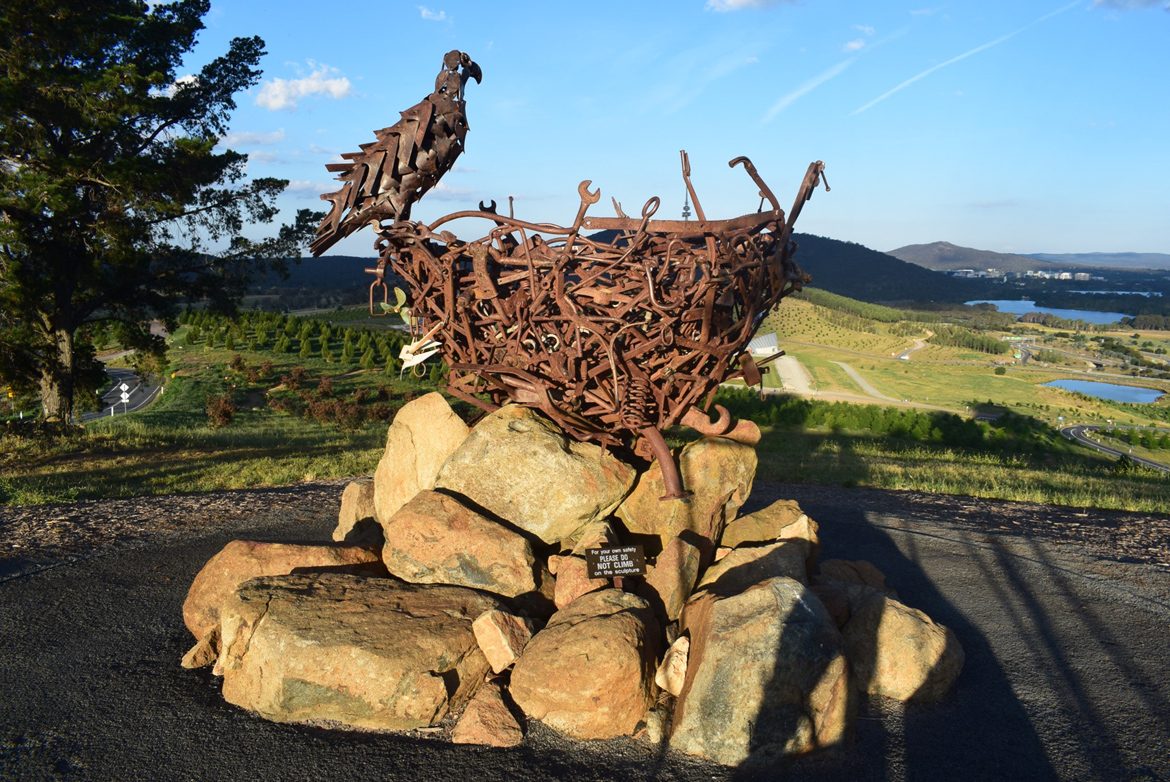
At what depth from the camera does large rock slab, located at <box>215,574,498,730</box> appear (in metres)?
4.70

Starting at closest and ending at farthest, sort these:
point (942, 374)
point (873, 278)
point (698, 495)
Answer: point (698, 495), point (942, 374), point (873, 278)

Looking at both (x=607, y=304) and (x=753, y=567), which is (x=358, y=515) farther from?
(x=753, y=567)

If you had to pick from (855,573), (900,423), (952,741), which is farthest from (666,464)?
(900,423)

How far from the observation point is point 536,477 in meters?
6.21

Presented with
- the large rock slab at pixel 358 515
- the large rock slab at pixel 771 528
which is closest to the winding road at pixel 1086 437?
the large rock slab at pixel 771 528

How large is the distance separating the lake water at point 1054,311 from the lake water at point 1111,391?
923 inches

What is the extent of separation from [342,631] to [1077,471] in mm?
19027

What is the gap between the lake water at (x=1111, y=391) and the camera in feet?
107

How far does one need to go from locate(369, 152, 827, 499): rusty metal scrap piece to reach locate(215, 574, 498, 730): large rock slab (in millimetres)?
1933

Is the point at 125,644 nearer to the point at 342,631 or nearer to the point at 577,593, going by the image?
the point at 342,631

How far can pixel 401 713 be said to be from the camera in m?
4.68

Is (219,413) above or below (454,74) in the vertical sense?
below

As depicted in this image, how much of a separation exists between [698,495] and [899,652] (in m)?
2.05

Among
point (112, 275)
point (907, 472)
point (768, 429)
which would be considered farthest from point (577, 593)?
point (768, 429)
